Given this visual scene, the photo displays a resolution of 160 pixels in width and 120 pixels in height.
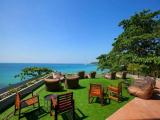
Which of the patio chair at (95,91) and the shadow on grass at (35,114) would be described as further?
the patio chair at (95,91)

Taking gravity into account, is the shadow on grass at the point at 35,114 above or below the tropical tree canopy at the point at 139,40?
below

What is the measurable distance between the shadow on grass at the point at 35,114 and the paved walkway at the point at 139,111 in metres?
2.87

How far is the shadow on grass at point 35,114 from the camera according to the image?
6.26 metres

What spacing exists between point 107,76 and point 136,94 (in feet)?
24.2

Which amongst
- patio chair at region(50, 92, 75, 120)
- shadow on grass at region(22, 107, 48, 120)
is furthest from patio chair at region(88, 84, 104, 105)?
shadow on grass at region(22, 107, 48, 120)

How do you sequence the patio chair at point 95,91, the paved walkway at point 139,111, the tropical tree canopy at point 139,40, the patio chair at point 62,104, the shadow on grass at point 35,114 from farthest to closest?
1. the tropical tree canopy at point 139,40
2. the patio chair at point 95,91
3. the shadow on grass at point 35,114
4. the paved walkway at point 139,111
5. the patio chair at point 62,104

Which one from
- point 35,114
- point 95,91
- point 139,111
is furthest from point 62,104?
point 139,111

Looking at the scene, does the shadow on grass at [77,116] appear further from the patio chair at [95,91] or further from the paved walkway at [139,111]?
the patio chair at [95,91]

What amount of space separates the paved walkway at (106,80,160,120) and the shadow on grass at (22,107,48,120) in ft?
9.40

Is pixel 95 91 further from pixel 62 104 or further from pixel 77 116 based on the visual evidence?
pixel 62 104

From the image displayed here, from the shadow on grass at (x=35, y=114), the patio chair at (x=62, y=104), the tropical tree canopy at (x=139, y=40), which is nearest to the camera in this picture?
the patio chair at (x=62, y=104)

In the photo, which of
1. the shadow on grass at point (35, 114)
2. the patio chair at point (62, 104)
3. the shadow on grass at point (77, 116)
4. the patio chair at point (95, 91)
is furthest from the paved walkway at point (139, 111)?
the shadow on grass at point (35, 114)

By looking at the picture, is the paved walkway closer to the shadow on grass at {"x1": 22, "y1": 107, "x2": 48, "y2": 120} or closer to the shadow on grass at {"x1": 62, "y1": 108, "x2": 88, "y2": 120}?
the shadow on grass at {"x1": 62, "y1": 108, "x2": 88, "y2": 120}

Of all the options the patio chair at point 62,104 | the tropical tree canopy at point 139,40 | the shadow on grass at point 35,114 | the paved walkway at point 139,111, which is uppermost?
the tropical tree canopy at point 139,40
